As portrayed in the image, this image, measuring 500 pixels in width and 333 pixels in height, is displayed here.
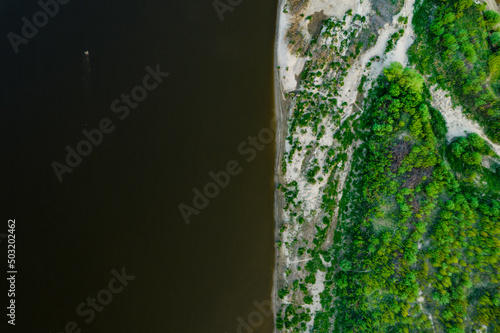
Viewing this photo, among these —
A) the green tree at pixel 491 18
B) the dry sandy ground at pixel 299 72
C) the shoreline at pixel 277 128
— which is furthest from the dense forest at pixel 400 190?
the shoreline at pixel 277 128

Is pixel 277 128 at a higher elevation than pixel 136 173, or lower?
higher

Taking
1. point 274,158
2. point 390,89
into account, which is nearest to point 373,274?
point 274,158

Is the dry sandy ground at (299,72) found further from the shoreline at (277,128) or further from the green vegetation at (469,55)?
the green vegetation at (469,55)

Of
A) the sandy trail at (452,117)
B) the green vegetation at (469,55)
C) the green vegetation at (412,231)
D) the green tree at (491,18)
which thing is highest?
the green tree at (491,18)

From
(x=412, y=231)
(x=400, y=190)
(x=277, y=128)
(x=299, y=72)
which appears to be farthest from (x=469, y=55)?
(x=277, y=128)

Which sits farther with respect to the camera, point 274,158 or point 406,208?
point 274,158

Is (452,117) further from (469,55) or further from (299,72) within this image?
(299,72)

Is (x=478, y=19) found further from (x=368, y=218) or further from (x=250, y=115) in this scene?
(x=250, y=115)

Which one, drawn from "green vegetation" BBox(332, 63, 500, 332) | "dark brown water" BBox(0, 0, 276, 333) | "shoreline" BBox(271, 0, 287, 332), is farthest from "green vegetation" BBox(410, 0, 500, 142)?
"dark brown water" BBox(0, 0, 276, 333)
